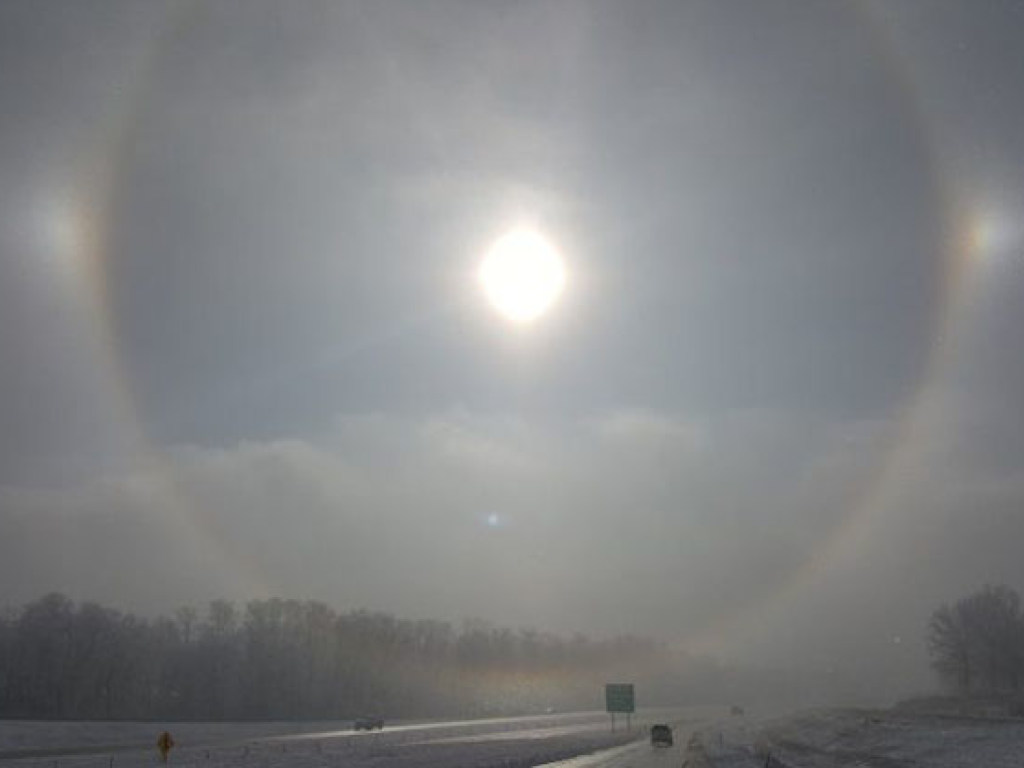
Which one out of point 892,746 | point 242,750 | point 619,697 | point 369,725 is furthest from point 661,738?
point 619,697

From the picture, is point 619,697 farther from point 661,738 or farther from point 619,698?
point 661,738

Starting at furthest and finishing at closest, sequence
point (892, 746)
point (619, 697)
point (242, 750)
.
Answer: point (619, 697), point (242, 750), point (892, 746)

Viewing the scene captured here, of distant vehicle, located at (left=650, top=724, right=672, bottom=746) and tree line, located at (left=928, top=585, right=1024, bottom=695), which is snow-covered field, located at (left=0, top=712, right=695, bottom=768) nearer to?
distant vehicle, located at (left=650, top=724, right=672, bottom=746)

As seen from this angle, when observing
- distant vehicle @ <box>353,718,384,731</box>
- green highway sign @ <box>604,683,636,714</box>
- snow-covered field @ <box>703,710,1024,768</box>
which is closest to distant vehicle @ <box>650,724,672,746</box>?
snow-covered field @ <box>703,710,1024,768</box>

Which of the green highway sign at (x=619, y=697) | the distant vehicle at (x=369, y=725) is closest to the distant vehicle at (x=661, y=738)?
the green highway sign at (x=619, y=697)

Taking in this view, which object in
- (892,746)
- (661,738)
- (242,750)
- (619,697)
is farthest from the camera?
(619,697)

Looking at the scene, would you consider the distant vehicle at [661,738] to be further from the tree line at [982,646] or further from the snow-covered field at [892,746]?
the tree line at [982,646]

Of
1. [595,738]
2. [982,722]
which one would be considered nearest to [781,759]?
[982,722]
